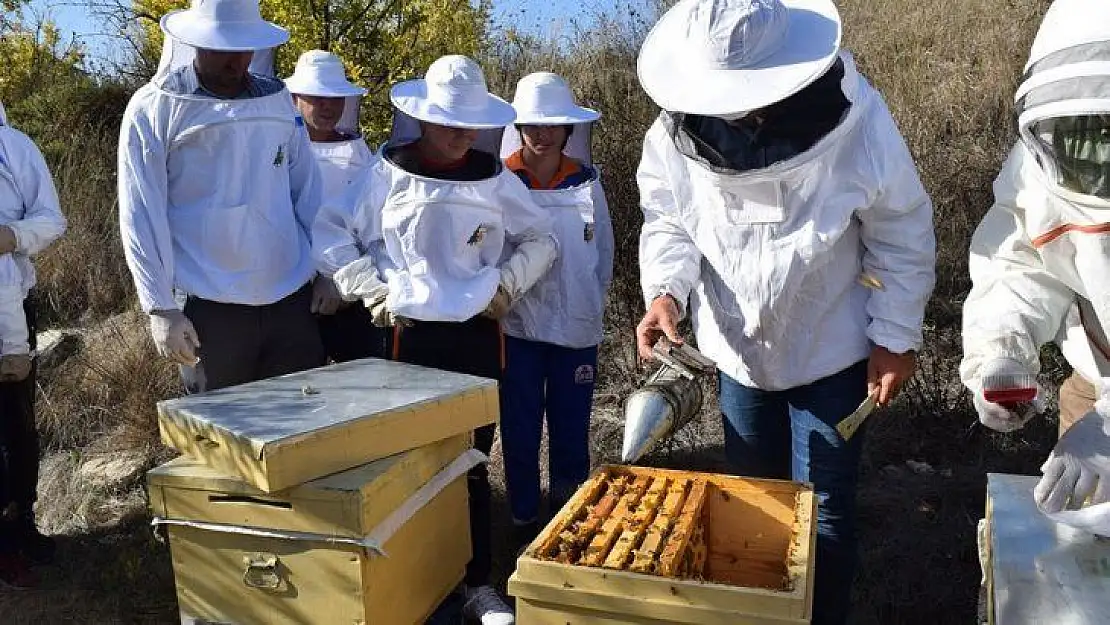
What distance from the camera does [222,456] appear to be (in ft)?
7.02

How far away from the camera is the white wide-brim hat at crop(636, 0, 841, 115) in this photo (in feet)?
6.53

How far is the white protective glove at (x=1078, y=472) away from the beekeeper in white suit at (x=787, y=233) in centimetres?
62

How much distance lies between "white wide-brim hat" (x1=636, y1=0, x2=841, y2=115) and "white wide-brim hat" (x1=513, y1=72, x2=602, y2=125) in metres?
1.19

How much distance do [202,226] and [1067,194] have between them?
2.43 meters

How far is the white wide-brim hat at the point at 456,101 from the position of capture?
2.84 m

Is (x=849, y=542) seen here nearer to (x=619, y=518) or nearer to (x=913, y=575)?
(x=619, y=518)

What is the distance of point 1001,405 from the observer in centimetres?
187

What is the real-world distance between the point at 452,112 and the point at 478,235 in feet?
1.33

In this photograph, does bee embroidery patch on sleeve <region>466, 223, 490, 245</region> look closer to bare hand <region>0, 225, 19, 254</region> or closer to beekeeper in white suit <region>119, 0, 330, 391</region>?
Result: beekeeper in white suit <region>119, 0, 330, 391</region>

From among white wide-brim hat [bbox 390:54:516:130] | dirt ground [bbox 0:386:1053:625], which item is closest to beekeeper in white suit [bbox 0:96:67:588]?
dirt ground [bbox 0:386:1053:625]

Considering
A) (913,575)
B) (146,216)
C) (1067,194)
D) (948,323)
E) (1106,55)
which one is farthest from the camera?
(948,323)

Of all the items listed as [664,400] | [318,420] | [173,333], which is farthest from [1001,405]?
[173,333]

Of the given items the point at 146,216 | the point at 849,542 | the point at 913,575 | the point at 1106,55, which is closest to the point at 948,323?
the point at 913,575

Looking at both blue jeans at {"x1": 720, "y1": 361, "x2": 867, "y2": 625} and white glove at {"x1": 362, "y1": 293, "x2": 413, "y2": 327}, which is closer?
blue jeans at {"x1": 720, "y1": 361, "x2": 867, "y2": 625}
